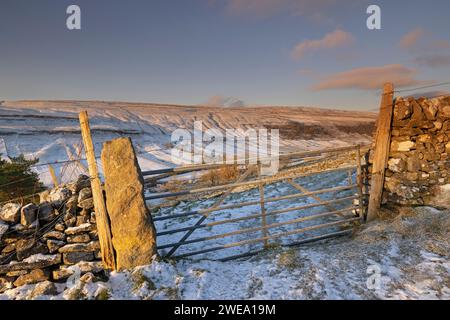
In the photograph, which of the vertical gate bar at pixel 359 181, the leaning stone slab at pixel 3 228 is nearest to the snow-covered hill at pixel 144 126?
the leaning stone slab at pixel 3 228

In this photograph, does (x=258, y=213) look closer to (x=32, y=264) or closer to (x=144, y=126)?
(x=32, y=264)

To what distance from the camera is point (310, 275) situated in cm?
432

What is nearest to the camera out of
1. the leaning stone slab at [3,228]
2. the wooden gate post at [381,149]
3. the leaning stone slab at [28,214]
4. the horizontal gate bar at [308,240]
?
the leaning stone slab at [3,228]

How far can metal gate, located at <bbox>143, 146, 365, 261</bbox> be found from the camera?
16.9 ft

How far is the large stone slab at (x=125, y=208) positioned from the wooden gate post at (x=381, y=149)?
499 cm

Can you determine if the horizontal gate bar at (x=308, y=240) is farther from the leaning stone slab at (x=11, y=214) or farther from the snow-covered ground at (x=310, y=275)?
the leaning stone slab at (x=11, y=214)

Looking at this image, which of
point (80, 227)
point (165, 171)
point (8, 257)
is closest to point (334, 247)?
point (165, 171)

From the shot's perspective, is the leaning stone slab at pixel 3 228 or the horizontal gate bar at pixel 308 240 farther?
the horizontal gate bar at pixel 308 240

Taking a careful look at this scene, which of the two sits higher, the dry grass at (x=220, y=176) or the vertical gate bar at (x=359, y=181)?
the vertical gate bar at (x=359, y=181)

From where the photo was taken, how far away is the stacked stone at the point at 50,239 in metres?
4.29

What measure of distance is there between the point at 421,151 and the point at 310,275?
4.06 meters

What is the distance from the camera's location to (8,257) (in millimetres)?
4285

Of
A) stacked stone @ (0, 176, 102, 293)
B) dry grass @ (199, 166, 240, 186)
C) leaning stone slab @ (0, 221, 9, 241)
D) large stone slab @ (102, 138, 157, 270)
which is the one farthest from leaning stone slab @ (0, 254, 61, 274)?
dry grass @ (199, 166, 240, 186)

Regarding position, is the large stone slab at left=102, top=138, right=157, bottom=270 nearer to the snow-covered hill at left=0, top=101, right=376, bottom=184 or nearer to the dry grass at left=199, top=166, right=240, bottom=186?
the dry grass at left=199, top=166, right=240, bottom=186
